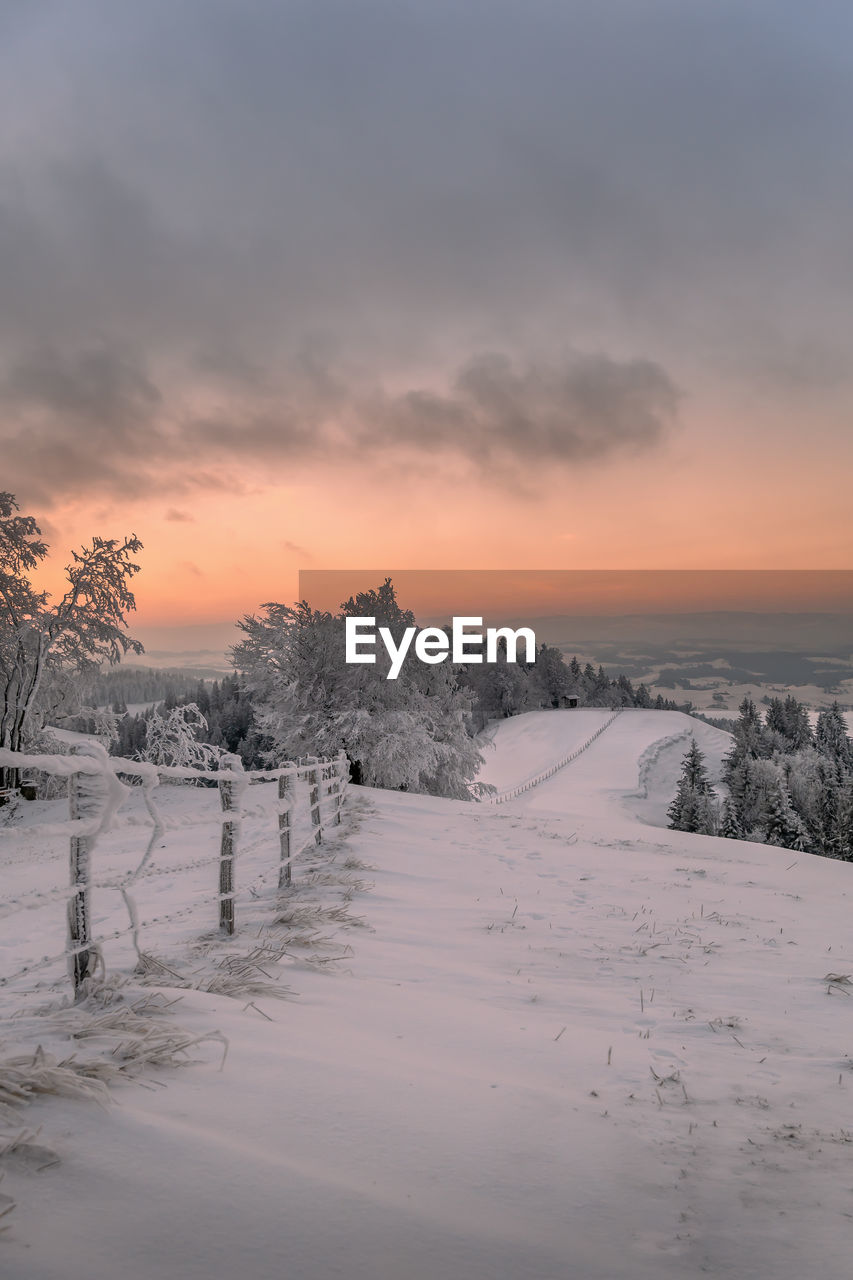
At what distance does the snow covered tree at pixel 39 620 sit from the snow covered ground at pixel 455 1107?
1714 centimetres

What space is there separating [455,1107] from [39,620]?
76.6ft

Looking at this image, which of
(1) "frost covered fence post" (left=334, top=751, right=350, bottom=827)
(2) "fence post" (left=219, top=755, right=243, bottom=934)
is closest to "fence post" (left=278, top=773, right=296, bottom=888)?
(2) "fence post" (left=219, top=755, right=243, bottom=934)

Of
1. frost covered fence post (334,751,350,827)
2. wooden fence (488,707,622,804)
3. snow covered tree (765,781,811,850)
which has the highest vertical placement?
frost covered fence post (334,751,350,827)

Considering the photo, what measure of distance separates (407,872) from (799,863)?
8161 mm

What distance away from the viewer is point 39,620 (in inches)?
865

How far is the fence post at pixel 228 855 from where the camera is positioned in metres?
5.81

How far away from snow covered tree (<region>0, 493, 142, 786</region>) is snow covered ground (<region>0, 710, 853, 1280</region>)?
56.2 feet

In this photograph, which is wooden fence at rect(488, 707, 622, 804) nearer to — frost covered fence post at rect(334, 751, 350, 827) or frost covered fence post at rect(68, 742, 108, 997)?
frost covered fence post at rect(334, 751, 350, 827)

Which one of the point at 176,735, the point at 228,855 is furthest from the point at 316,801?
the point at 176,735

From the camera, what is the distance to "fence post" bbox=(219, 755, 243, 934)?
581 cm

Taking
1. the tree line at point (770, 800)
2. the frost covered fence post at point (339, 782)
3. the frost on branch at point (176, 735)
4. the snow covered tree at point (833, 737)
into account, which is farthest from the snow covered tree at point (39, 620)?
the snow covered tree at point (833, 737)

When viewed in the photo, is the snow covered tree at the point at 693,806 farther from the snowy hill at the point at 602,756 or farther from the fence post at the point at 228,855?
the fence post at the point at 228,855

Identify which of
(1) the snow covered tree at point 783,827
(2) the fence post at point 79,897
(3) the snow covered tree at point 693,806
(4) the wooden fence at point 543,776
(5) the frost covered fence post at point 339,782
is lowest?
(1) the snow covered tree at point 783,827

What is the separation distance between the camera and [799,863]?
1243 centimetres
